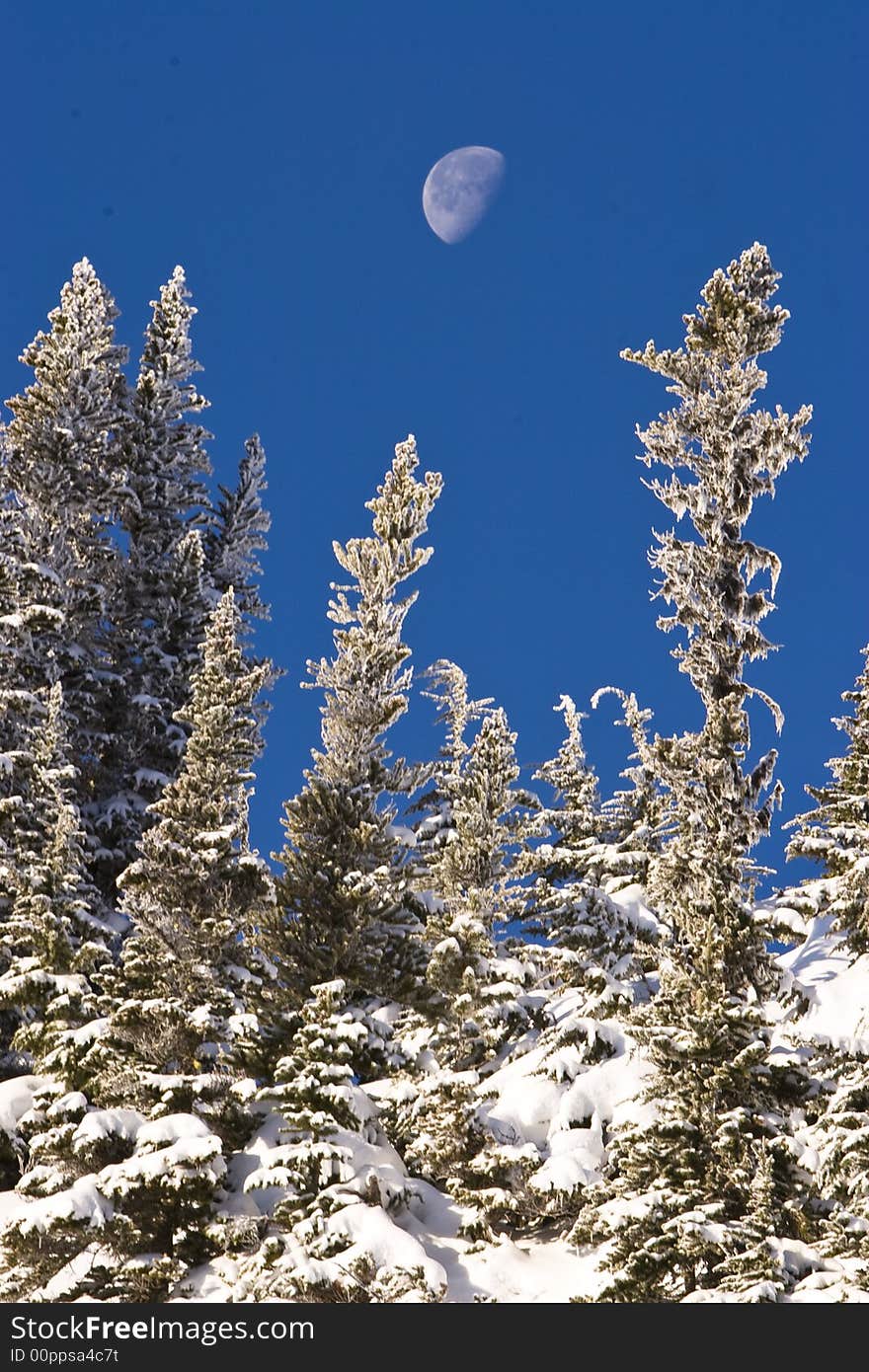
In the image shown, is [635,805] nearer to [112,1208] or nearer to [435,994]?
[435,994]

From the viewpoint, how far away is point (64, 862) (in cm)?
2166

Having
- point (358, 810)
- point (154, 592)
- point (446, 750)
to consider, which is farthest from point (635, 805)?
point (154, 592)

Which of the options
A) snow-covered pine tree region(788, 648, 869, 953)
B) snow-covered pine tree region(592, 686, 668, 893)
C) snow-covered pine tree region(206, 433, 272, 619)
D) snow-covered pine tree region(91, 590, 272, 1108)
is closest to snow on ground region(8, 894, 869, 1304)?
snow-covered pine tree region(788, 648, 869, 953)

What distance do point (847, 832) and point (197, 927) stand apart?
11490mm

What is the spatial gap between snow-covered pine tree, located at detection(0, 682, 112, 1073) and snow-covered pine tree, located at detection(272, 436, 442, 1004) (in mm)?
3972

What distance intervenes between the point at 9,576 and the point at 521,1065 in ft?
61.0

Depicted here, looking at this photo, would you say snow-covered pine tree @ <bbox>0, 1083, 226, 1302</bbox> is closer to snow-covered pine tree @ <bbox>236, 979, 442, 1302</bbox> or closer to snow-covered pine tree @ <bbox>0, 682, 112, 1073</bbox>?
snow-covered pine tree @ <bbox>236, 979, 442, 1302</bbox>

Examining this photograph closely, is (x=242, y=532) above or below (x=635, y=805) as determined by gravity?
above

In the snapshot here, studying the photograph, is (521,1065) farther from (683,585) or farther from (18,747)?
(18,747)

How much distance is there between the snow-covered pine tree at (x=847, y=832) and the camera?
650 inches

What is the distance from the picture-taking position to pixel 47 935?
67.7 ft

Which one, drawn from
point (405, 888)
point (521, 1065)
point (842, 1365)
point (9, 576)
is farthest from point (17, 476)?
point (842, 1365)

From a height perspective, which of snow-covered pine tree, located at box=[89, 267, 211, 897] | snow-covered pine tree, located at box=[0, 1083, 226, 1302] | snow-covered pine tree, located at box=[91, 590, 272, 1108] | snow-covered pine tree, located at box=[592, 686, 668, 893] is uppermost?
snow-covered pine tree, located at box=[89, 267, 211, 897]

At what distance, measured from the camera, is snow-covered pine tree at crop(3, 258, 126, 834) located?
29.6 m
